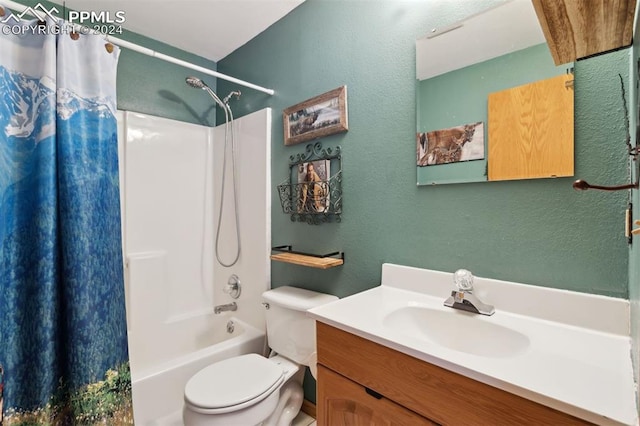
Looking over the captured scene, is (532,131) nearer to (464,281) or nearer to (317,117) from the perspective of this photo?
(464,281)

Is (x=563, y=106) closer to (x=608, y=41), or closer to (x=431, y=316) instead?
(x=608, y=41)

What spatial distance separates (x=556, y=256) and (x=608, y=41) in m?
0.60

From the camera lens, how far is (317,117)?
1.58 m

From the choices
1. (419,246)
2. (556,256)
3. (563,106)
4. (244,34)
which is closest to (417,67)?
(563,106)

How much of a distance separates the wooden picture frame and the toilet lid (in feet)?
3.91

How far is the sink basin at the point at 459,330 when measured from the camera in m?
0.88

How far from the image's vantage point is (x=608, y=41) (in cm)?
73

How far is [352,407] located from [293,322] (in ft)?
1.99

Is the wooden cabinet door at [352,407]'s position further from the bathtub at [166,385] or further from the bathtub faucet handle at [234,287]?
the bathtub faucet handle at [234,287]

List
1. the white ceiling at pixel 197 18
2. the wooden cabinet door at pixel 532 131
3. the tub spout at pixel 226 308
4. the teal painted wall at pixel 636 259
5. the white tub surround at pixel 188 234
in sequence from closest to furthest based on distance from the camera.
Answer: the teal painted wall at pixel 636 259, the wooden cabinet door at pixel 532 131, the white ceiling at pixel 197 18, the white tub surround at pixel 188 234, the tub spout at pixel 226 308

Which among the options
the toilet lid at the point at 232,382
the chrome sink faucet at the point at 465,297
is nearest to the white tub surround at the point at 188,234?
the toilet lid at the point at 232,382

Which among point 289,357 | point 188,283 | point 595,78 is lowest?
point 289,357

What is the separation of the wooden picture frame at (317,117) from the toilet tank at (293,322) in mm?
861

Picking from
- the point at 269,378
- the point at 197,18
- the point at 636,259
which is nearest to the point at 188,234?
the point at 269,378
